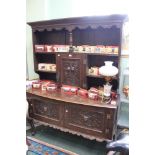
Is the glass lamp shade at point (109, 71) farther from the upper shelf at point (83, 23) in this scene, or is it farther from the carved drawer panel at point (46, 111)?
the carved drawer panel at point (46, 111)

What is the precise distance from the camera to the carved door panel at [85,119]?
2066 mm

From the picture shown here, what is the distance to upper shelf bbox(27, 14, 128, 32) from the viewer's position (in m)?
1.99

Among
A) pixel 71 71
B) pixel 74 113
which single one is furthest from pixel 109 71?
pixel 74 113

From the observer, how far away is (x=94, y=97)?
2199 mm

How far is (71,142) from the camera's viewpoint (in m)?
2.52

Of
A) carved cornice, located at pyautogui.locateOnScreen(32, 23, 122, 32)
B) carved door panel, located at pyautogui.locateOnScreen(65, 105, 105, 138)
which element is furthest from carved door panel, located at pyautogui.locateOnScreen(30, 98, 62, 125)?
carved cornice, located at pyautogui.locateOnScreen(32, 23, 122, 32)

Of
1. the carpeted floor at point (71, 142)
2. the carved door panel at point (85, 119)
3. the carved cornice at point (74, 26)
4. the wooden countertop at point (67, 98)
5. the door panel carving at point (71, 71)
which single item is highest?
the carved cornice at point (74, 26)

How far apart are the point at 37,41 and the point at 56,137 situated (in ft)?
5.13

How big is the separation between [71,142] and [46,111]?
58 cm

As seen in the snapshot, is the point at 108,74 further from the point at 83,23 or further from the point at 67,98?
the point at 83,23

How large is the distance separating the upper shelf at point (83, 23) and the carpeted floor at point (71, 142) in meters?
1.61

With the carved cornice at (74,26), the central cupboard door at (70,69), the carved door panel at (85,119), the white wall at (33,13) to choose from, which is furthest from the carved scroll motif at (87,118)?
the white wall at (33,13)
